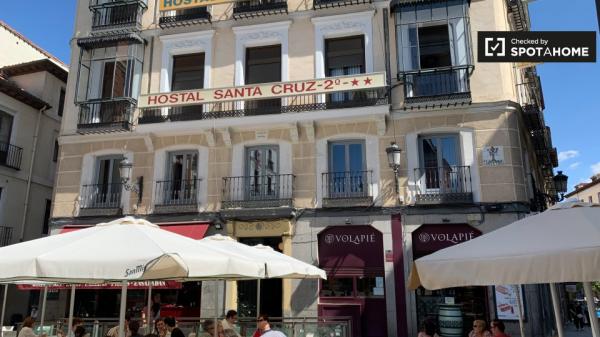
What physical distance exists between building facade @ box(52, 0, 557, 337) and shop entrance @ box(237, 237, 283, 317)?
0.14 ft

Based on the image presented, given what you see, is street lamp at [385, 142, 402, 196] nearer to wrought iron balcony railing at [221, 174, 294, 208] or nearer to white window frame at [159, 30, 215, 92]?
wrought iron balcony railing at [221, 174, 294, 208]

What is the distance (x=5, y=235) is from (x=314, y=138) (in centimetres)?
1250

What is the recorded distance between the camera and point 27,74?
2108 cm

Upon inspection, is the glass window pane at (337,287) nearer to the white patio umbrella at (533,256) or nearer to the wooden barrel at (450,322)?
the wooden barrel at (450,322)

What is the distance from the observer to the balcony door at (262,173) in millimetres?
15023

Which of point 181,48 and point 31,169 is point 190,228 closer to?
point 181,48

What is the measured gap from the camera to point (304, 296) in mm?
13945

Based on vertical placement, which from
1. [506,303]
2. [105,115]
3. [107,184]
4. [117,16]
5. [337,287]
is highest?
[117,16]

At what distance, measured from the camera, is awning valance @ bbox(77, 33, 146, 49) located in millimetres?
16578

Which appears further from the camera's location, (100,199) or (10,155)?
(10,155)

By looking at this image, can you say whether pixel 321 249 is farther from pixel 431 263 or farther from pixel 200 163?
pixel 431 263

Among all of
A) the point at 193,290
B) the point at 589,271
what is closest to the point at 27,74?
the point at 193,290

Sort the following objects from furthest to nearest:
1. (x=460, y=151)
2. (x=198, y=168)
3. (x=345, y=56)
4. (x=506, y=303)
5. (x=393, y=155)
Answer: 1. (x=345, y=56)
2. (x=198, y=168)
3. (x=460, y=151)
4. (x=393, y=155)
5. (x=506, y=303)

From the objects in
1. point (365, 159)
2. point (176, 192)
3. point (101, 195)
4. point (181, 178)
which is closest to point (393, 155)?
point (365, 159)
